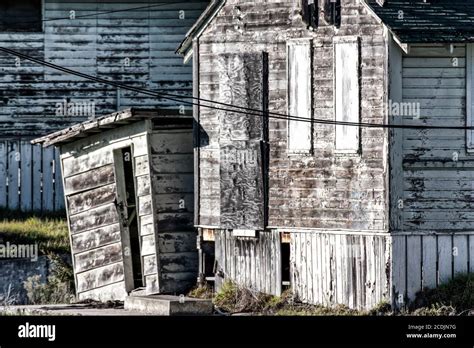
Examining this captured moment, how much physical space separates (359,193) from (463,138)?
6.34 feet

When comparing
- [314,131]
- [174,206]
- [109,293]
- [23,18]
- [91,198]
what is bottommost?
[109,293]

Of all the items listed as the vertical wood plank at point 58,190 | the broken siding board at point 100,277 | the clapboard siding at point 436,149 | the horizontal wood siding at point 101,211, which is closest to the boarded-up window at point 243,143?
the horizontal wood siding at point 101,211

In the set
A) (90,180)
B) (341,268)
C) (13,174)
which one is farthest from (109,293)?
(13,174)

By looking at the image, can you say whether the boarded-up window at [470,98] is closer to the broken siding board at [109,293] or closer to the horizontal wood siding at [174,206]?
the horizontal wood siding at [174,206]

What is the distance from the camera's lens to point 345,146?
81.7ft

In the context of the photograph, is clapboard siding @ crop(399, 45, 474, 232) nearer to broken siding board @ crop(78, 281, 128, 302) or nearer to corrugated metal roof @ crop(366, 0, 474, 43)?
corrugated metal roof @ crop(366, 0, 474, 43)

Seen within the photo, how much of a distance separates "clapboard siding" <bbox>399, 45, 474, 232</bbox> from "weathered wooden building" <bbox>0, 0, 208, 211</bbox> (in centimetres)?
929

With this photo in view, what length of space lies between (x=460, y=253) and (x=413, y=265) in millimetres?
844

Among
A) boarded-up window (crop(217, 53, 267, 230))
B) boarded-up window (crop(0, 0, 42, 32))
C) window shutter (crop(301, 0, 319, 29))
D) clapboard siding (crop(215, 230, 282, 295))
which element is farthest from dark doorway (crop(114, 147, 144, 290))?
boarded-up window (crop(0, 0, 42, 32))

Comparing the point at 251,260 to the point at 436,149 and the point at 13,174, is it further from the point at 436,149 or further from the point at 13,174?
the point at 13,174

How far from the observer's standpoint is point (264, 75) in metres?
25.9

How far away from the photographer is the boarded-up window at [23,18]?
33.4 meters
